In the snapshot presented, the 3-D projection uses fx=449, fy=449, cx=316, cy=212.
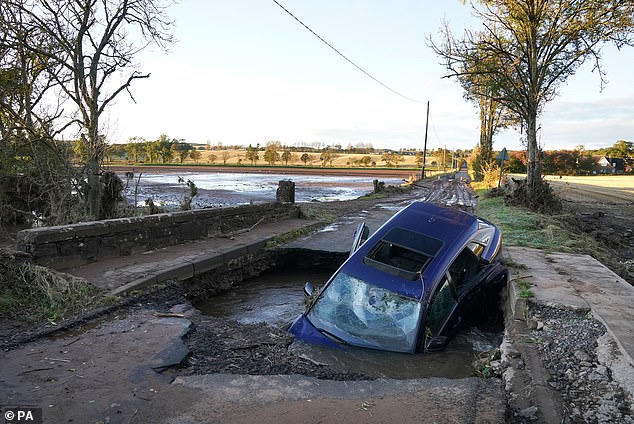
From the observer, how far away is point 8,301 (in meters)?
5.35

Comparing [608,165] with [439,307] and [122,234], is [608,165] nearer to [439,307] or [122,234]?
[439,307]

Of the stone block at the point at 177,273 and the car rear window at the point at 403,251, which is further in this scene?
the stone block at the point at 177,273

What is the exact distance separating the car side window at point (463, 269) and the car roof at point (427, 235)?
167mm

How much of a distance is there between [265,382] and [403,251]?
2.56 m

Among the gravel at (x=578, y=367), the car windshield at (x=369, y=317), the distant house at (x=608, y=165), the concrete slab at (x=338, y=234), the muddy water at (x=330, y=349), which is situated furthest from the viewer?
the distant house at (x=608, y=165)

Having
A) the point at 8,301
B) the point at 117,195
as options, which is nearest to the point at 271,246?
the point at 117,195

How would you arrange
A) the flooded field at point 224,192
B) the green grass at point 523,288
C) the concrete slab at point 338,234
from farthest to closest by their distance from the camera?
the flooded field at point 224,192 < the concrete slab at point 338,234 < the green grass at point 523,288

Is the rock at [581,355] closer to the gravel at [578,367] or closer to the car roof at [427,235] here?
the gravel at [578,367]

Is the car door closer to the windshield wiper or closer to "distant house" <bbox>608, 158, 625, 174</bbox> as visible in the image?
the windshield wiper

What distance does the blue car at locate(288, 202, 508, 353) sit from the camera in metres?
4.69

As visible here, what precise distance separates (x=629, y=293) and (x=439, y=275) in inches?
108

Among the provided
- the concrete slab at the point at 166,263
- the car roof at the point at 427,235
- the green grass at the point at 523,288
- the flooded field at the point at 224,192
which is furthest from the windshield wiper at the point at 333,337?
the flooded field at the point at 224,192

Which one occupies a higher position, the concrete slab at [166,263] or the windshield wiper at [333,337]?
the concrete slab at [166,263]

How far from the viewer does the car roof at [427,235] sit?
16.0 ft
